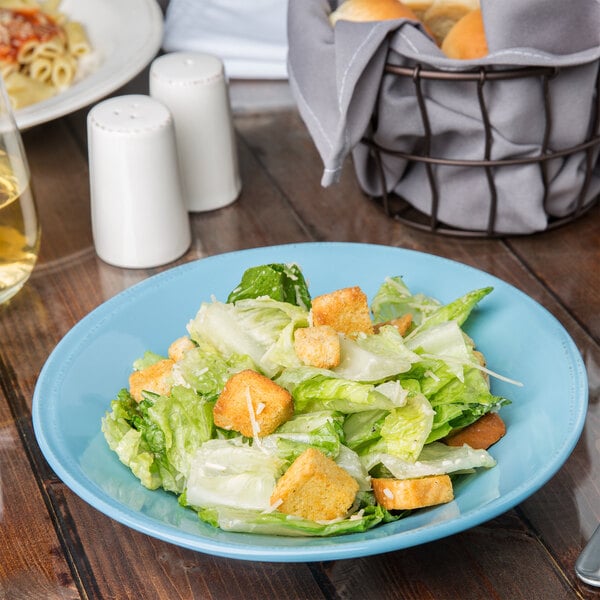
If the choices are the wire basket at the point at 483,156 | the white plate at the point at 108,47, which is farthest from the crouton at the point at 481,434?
the white plate at the point at 108,47

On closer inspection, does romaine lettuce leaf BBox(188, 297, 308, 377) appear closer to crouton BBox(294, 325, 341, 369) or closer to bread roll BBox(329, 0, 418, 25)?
crouton BBox(294, 325, 341, 369)

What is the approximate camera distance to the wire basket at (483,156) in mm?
1311

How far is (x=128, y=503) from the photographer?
915mm

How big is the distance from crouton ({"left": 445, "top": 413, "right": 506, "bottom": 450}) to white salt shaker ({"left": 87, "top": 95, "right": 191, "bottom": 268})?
631 millimetres

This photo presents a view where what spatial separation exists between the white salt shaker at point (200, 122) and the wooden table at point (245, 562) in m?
0.04

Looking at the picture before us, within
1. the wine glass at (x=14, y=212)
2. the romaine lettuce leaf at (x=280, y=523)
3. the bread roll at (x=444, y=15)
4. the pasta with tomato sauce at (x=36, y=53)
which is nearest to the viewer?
the romaine lettuce leaf at (x=280, y=523)

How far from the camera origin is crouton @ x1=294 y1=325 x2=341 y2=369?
0.97 m

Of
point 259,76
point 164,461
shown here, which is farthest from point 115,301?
point 259,76

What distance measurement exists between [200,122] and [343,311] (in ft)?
2.01

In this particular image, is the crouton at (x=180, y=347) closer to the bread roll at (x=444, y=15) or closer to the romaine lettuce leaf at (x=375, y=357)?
the romaine lettuce leaf at (x=375, y=357)

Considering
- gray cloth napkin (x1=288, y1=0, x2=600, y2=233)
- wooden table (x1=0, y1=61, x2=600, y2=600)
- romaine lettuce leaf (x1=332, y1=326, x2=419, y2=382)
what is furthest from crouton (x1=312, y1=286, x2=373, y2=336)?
gray cloth napkin (x1=288, y1=0, x2=600, y2=233)

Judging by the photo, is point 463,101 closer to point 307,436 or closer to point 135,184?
point 135,184

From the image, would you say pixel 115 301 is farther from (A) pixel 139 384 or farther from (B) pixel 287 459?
(B) pixel 287 459

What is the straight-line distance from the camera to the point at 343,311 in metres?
1.04
